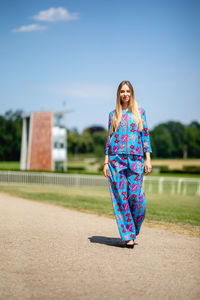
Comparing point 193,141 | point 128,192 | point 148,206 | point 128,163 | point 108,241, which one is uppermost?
point 193,141

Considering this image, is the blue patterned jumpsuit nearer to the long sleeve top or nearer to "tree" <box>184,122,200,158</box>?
the long sleeve top

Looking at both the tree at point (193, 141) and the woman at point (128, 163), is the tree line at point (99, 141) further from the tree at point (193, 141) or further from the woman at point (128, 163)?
the woman at point (128, 163)

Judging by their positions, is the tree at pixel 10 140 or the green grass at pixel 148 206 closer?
the green grass at pixel 148 206

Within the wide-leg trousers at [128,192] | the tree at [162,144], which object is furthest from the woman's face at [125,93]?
the tree at [162,144]

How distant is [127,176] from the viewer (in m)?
4.72

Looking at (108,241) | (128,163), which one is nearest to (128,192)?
(128,163)

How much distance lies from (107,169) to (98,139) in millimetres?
104004

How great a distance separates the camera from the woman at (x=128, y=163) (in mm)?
4672

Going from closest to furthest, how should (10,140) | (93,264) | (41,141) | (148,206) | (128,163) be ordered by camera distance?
(93,264) → (128,163) → (148,206) → (41,141) → (10,140)

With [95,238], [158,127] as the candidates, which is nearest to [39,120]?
[95,238]

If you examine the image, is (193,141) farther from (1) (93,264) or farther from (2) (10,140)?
(1) (93,264)

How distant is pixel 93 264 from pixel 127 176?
1254 millimetres

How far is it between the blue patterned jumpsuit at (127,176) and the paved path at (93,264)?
13.0 inches

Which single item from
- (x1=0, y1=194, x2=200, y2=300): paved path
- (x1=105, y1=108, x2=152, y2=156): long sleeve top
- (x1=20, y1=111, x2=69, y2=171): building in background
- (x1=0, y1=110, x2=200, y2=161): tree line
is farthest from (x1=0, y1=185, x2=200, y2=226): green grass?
(x1=0, y1=110, x2=200, y2=161): tree line
